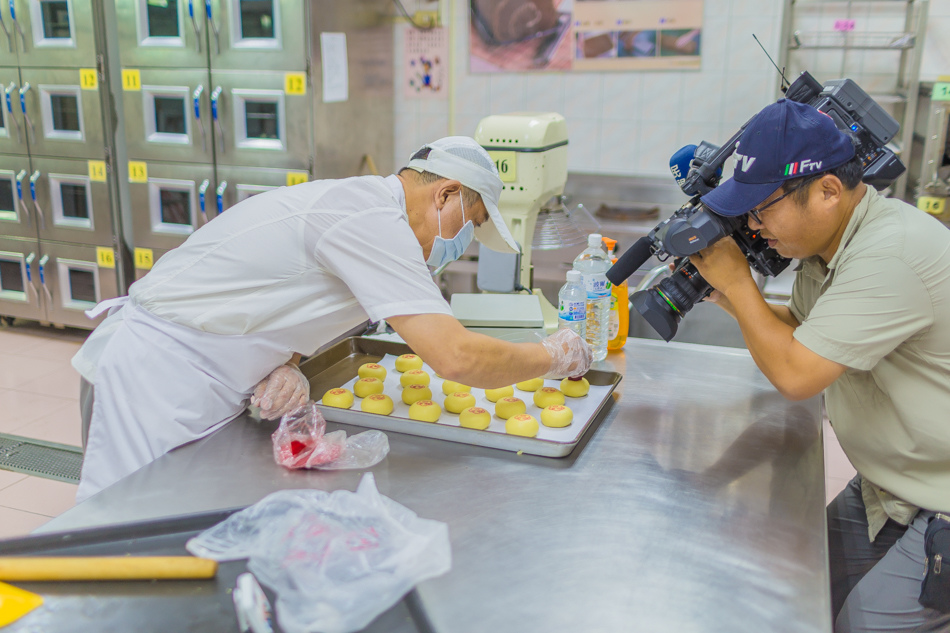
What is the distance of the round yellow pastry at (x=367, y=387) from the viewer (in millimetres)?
1735

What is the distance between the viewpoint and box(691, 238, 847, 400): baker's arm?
1.43 meters

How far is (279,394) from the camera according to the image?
161 cm

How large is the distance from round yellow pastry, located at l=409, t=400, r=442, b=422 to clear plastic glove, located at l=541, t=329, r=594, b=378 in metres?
0.26

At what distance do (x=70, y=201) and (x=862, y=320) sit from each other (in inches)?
183

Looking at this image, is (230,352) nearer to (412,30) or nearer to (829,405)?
(829,405)

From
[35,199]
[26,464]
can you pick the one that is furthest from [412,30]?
[26,464]

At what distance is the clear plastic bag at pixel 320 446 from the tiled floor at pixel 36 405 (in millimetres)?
1097

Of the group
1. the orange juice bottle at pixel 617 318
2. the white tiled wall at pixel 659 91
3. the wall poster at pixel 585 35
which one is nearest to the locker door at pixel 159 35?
the white tiled wall at pixel 659 91

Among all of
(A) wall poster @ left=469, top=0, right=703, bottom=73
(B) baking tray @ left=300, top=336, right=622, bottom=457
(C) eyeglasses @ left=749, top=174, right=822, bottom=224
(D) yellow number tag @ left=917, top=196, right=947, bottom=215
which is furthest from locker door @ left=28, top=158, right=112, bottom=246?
(D) yellow number tag @ left=917, top=196, right=947, bottom=215

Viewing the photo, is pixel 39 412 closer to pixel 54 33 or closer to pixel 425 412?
pixel 54 33

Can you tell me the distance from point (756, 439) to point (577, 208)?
41.0 inches

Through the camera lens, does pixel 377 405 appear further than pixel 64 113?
No

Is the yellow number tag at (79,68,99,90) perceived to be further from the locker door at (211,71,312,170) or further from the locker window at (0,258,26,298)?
the locker window at (0,258,26,298)

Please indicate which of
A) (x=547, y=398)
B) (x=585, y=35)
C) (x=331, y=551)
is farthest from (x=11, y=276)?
(x=331, y=551)
